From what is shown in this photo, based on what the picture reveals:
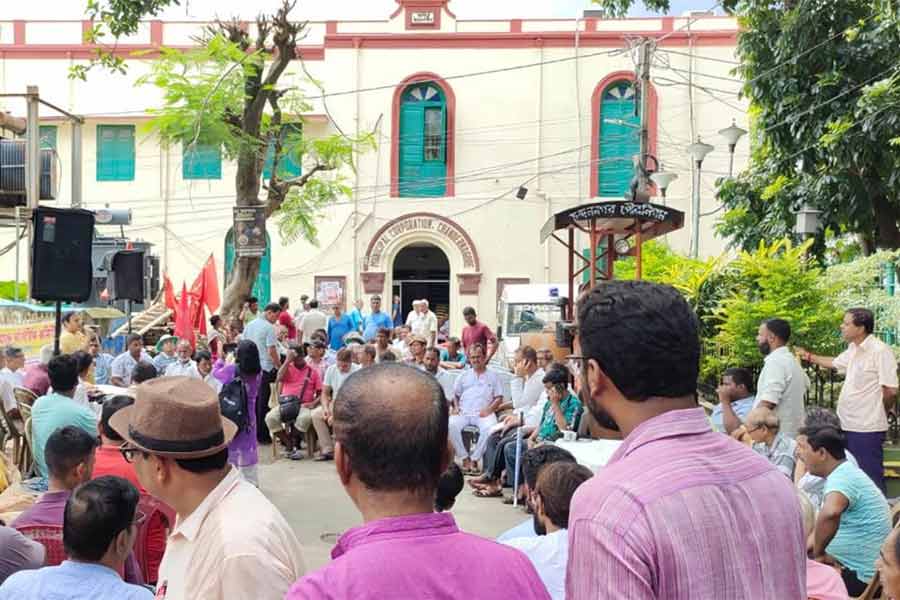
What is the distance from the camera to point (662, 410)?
1.98 meters

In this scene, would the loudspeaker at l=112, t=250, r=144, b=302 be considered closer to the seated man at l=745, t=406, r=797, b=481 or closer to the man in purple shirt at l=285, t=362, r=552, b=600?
the seated man at l=745, t=406, r=797, b=481

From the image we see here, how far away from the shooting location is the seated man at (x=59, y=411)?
6332 millimetres

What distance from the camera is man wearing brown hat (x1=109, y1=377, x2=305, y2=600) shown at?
226cm

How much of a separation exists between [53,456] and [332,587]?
3.35 meters

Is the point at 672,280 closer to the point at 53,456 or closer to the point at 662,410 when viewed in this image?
the point at 53,456

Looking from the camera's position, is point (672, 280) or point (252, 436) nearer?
point (252, 436)

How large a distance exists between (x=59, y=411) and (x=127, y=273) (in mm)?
9068

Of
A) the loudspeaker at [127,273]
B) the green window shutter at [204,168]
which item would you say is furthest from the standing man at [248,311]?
the green window shutter at [204,168]

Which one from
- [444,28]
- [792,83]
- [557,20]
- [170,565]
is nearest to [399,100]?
[444,28]

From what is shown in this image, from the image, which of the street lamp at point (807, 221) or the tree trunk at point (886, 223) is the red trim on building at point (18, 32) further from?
the tree trunk at point (886, 223)

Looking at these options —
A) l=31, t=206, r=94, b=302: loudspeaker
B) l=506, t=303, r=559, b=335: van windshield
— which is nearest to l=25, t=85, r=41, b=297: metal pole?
l=31, t=206, r=94, b=302: loudspeaker

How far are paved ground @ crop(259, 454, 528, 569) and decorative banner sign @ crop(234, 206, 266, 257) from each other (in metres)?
3.59

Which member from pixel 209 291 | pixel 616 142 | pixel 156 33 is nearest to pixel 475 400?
pixel 209 291

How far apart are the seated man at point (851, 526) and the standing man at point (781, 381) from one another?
225 cm
